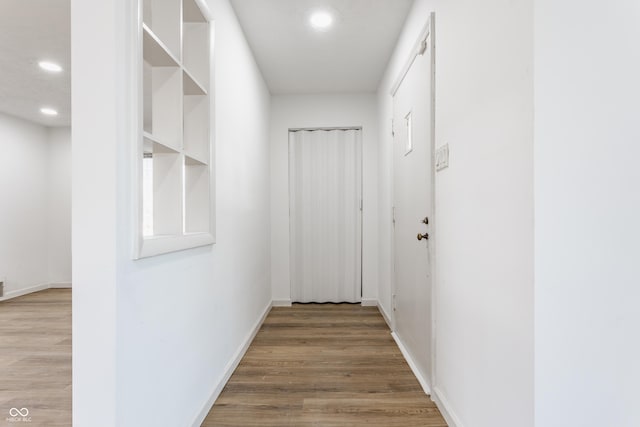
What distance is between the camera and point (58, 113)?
472cm

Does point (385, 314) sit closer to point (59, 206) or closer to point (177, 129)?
point (177, 129)

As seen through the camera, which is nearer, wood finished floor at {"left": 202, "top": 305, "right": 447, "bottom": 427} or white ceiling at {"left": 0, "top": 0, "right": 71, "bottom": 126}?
wood finished floor at {"left": 202, "top": 305, "right": 447, "bottom": 427}

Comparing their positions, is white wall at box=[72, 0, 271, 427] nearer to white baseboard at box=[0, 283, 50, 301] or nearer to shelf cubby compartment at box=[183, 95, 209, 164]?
shelf cubby compartment at box=[183, 95, 209, 164]

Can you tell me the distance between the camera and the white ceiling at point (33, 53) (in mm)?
2410

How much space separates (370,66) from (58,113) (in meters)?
4.15

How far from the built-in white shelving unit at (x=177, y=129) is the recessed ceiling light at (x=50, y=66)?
5.87 ft

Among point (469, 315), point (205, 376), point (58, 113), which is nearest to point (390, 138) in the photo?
point (469, 315)

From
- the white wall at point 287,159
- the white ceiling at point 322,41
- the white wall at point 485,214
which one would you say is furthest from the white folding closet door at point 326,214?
the white wall at point 485,214

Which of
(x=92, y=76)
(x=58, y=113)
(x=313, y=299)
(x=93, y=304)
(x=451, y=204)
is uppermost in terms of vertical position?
(x=58, y=113)

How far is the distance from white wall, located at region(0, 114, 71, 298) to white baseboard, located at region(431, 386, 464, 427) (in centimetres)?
550

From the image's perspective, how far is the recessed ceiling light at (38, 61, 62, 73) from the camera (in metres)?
3.25

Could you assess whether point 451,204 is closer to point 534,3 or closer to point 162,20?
point 534,3

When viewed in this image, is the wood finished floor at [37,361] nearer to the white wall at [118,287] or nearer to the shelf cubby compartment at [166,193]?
the white wall at [118,287]
